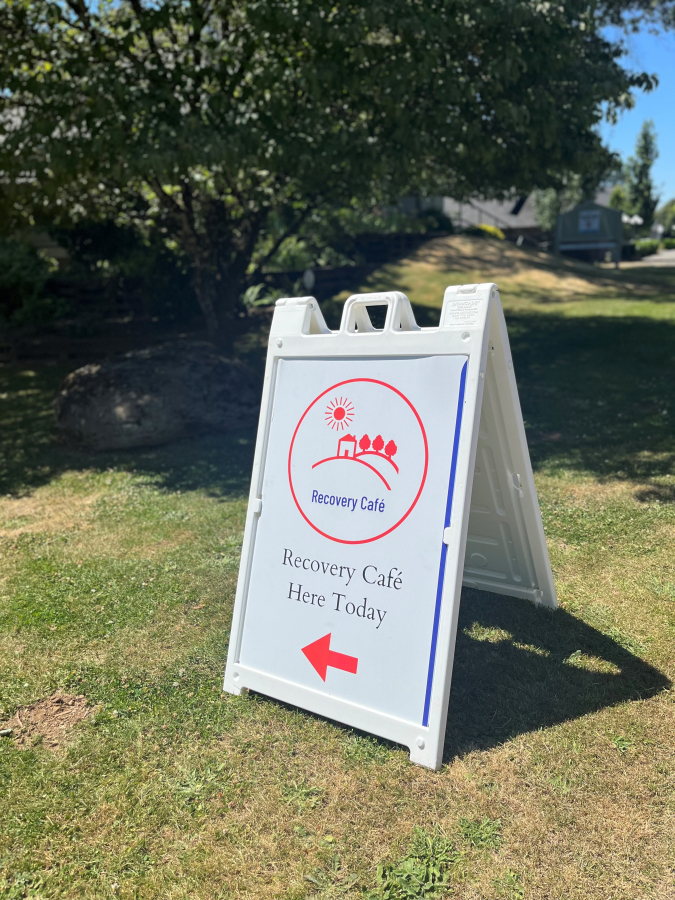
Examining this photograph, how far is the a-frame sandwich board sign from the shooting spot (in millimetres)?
2834

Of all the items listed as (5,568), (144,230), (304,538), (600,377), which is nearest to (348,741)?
(304,538)

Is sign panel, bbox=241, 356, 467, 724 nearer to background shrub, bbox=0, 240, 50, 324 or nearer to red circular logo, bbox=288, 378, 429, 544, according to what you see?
red circular logo, bbox=288, 378, 429, 544

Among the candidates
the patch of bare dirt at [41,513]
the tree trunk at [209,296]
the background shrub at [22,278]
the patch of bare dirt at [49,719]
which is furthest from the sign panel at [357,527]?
the background shrub at [22,278]

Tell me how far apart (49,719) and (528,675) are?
7.23ft

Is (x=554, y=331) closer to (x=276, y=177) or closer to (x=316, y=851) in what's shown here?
(x=276, y=177)

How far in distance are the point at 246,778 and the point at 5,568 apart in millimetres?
2878

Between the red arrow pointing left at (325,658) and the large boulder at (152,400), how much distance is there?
5155 mm

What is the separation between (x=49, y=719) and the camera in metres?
3.27

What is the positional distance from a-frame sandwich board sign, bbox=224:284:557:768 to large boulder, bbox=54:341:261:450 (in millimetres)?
4674

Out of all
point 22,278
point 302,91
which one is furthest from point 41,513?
point 22,278

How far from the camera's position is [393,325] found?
120 inches

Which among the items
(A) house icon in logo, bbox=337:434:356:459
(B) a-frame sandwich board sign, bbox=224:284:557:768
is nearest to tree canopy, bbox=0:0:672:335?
(B) a-frame sandwich board sign, bbox=224:284:557:768

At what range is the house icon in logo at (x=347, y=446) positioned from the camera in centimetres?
315

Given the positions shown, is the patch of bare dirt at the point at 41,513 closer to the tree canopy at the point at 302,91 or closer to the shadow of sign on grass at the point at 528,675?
the shadow of sign on grass at the point at 528,675
